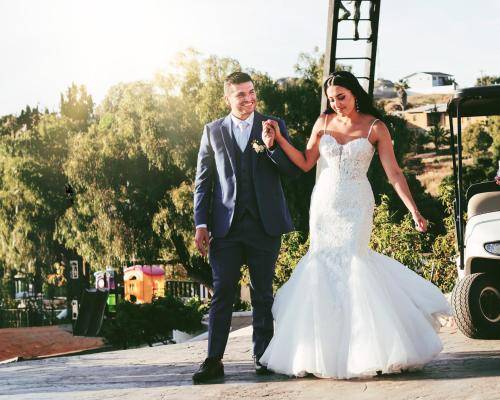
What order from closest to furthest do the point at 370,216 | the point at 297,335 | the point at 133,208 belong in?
1. the point at 297,335
2. the point at 370,216
3. the point at 133,208

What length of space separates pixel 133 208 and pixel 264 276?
23790 millimetres

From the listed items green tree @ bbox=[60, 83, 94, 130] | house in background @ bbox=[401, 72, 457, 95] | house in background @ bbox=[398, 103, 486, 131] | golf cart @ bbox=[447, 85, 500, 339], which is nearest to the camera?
golf cart @ bbox=[447, 85, 500, 339]

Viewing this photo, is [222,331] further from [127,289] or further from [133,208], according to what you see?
[127,289]

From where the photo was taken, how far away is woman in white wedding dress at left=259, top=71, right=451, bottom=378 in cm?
512

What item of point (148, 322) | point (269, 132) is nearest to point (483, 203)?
point (269, 132)

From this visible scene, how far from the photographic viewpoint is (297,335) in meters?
5.23

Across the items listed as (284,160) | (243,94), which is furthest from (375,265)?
(243,94)

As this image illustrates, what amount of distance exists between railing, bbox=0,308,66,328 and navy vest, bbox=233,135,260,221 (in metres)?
33.8

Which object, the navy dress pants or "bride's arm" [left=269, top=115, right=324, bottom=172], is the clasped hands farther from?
the navy dress pants

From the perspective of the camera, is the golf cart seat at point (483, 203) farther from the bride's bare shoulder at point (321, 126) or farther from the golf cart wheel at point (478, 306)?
the bride's bare shoulder at point (321, 126)

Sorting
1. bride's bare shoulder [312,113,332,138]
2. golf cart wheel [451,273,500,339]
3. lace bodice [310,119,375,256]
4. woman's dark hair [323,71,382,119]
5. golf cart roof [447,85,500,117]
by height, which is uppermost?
golf cart roof [447,85,500,117]

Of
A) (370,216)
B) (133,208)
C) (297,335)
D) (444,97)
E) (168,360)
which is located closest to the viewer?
(297,335)

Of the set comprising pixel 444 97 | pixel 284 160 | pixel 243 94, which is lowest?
pixel 284 160

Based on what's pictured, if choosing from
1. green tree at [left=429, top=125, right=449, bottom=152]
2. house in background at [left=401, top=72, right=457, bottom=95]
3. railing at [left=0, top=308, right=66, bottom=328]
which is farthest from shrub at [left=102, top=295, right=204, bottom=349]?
house in background at [left=401, top=72, right=457, bottom=95]
